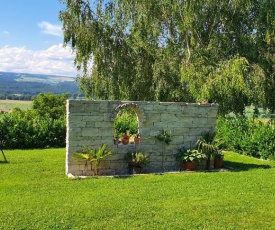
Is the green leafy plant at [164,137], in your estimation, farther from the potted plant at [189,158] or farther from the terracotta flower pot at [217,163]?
the terracotta flower pot at [217,163]

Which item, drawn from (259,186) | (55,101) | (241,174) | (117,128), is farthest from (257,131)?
(55,101)

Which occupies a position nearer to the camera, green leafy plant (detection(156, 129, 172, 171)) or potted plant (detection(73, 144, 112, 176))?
potted plant (detection(73, 144, 112, 176))

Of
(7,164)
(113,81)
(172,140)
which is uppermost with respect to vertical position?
(113,81)

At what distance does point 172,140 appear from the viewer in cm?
1148

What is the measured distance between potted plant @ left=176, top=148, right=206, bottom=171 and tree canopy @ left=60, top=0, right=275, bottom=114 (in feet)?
18.8

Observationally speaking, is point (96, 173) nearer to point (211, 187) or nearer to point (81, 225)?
point (211, 187)

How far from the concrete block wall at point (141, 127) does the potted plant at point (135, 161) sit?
0.18 m

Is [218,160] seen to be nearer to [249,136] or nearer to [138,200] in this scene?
[249,136]

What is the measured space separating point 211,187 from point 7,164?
6507 millimetres

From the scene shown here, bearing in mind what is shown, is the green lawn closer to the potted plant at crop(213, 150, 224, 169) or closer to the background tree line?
the potted plant at crop(213, 150, 224, 169)

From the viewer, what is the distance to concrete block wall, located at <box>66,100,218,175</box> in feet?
33.4

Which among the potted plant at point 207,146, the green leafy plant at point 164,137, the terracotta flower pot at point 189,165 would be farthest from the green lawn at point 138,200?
the green leafy plant at point 164,137

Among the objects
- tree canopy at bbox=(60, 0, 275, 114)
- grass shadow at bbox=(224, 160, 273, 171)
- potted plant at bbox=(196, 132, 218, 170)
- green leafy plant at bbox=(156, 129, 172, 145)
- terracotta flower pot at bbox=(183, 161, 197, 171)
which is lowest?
grass shadow at bbox=(224, 160, 273, 171)

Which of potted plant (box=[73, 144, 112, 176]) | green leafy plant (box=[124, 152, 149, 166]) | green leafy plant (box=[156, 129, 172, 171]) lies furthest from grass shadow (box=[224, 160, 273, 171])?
potted plant (box=[73, 144, 112, 176])
